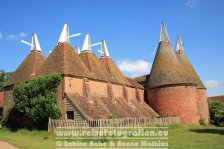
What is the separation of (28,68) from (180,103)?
16.7m

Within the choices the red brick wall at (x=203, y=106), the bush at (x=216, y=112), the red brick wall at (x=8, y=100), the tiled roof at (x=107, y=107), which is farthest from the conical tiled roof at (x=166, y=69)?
the red brick wall at (x=8, y=100)

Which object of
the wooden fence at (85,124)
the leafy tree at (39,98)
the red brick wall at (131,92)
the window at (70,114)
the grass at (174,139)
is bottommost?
the grass at (174,139)

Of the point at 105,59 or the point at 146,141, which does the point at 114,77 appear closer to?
the point at 105,59

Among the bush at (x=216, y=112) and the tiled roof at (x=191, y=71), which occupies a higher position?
the tiled roof at (x=191, y=71)

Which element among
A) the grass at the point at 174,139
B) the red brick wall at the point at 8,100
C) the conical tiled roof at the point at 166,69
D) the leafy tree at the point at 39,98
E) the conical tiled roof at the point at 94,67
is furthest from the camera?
the conical tiled roof at the point at 166,69

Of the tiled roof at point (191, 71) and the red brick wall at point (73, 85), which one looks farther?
the tiled roof at point (191, 71)

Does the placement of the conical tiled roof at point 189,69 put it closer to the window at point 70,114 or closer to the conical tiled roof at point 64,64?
the conical tiled roof at point 64,64

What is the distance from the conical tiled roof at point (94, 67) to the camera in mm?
26938

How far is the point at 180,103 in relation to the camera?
30.0m

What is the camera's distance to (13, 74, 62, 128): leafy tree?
20.2 meters

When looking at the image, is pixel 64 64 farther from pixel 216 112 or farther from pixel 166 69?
pixel 216 112

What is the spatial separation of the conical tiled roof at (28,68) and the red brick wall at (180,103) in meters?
14.2

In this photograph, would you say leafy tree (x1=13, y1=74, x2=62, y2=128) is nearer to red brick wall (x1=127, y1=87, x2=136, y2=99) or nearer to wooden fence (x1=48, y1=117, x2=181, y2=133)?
wooden fence (x1=48, y1=117, x2=181, y2=133)

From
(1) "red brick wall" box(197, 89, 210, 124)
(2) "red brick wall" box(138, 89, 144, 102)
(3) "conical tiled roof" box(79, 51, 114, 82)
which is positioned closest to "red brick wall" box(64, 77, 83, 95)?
(3) "conical tiled roof" box(79, 51, 114, 82)
